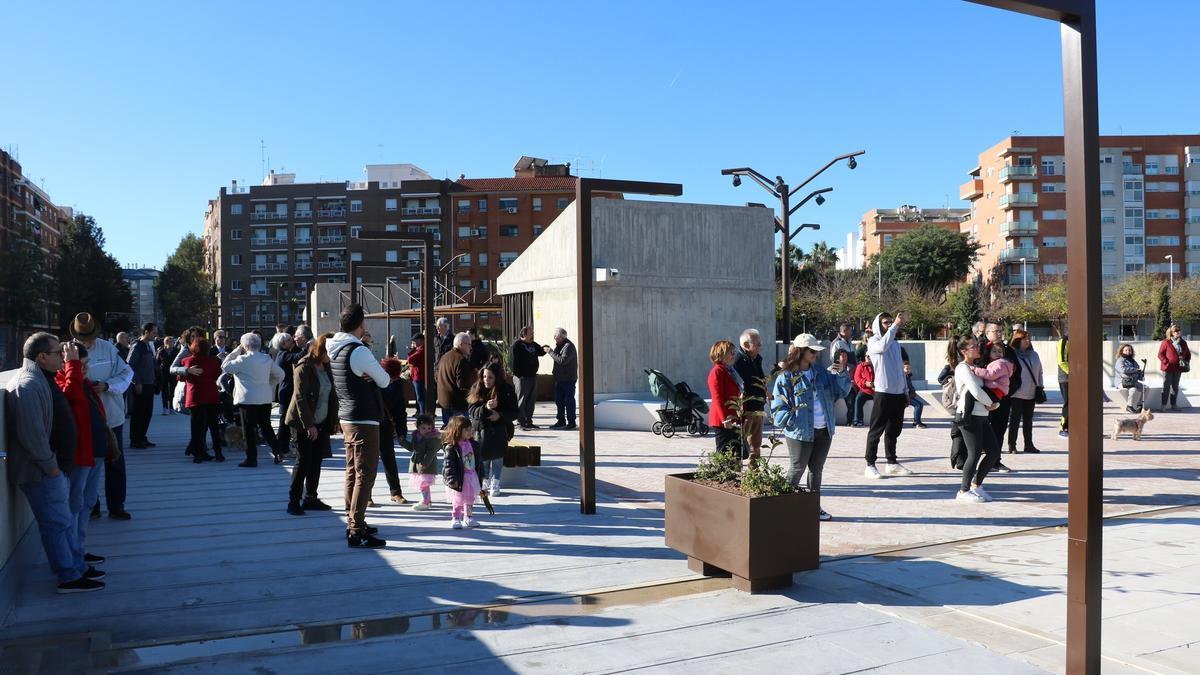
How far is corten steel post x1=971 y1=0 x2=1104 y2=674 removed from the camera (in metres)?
3.68

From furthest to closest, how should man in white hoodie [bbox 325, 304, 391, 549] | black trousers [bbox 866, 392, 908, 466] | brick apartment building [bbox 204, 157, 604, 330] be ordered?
brick apartment building [bbox 204, 157, 604, 330] < black trousers [bbox 866, 392, 908, 466] < man in white hoodie [bbox 325, 304, 391, 549]

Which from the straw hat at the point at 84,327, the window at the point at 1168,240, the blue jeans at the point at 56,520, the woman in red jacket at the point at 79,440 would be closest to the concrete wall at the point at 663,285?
the straw hat at the point at 84,327

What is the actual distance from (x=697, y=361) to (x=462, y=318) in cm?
6046

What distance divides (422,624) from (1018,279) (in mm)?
79837

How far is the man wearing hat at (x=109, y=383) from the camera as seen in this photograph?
7918mm

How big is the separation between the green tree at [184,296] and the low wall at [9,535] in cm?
7540

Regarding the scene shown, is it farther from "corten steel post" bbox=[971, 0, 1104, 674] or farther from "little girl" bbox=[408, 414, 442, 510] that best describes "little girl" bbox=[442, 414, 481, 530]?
"corten steel post" bbox=[971, 0, 1104, 674]

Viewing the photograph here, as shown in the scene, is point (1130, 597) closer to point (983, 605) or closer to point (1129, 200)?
point (983, 605)

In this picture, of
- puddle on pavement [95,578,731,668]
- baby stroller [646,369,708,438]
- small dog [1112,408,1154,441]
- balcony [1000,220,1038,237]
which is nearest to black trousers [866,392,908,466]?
baby stroller [646,369,708,438]

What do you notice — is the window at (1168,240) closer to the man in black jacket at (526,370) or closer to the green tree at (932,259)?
the green tree at (932,259)

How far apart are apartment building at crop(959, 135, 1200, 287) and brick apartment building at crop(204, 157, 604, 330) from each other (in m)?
37.7

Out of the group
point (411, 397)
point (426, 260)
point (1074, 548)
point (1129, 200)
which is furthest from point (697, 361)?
point (1129, 200)

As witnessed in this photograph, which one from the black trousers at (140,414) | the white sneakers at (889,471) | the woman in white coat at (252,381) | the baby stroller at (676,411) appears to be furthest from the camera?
the baby stroller at (676,411)

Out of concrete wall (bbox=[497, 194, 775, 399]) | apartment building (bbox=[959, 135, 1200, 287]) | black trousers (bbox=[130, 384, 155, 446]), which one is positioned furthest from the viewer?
apartment building (bbox=[959, 135, 1200, 287])
